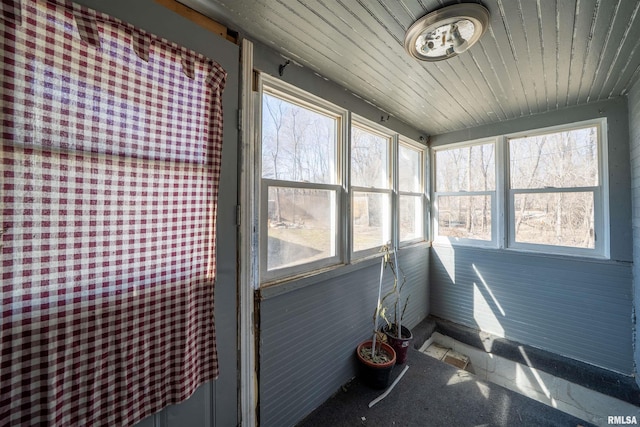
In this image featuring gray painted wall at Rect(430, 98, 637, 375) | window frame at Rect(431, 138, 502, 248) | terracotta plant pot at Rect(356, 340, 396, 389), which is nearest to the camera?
terracotta plant pot at Rect(356, 340, 396, 389)

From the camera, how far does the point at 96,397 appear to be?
0.83 m

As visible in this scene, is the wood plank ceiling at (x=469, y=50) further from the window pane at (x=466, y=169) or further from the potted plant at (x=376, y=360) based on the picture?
the potted plant at (x=376, y=360)

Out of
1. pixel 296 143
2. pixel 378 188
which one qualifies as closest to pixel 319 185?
pixel 296 143

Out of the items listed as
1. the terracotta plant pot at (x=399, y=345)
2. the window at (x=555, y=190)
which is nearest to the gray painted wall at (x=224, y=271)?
the terracotta plant pot at (x=399, y=345)

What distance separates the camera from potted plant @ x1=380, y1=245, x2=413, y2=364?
2141 mm

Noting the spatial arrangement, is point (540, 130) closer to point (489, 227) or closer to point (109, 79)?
point (489, 227)

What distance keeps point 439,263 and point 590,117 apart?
1.99m

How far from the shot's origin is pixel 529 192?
2.49m

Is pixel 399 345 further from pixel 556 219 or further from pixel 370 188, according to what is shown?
pixel 556 219

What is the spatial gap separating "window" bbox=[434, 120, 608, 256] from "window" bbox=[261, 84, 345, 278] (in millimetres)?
1871

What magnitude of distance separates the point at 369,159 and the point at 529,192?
5.78ft

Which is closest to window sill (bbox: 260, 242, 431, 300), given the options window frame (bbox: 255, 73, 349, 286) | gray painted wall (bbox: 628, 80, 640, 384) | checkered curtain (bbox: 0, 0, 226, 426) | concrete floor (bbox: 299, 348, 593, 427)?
window frame (bbox: 255, 73, 349, 286)

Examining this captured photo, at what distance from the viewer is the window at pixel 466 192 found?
2.75 meters

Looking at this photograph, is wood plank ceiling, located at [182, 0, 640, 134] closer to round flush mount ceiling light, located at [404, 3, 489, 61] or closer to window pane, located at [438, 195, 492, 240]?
round flush mount ceiling light, located at [404, 3, 489, 61]
